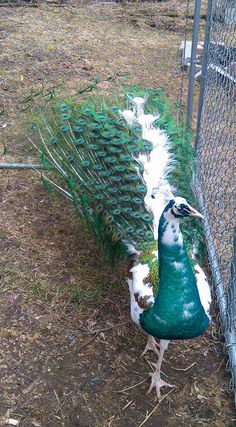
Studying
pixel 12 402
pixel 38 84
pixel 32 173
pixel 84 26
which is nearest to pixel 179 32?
pixel 84 26

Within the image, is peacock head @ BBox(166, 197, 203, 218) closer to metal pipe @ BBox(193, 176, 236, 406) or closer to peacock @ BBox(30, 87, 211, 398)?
peacock @ BBox(30, 87, 211, 398)

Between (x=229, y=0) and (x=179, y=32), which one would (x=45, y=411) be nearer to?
(x=229, y=0)

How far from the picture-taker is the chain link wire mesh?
11.2 ft

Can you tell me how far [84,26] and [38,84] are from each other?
232 centimetres

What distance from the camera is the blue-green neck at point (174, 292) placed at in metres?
2.38

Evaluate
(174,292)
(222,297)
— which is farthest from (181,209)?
(222,297)

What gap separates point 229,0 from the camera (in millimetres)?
3377

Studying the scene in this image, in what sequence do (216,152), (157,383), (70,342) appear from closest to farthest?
(157,383)
(70,342)
(216,152)

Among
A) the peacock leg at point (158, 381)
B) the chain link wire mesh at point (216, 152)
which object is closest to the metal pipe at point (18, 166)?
the chain link wire mesh at point (216, 152)

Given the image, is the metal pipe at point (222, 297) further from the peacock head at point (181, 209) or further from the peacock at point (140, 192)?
the peacock head at point (181, 209)

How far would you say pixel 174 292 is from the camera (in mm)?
2424

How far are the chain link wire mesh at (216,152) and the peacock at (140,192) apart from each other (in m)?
0.36

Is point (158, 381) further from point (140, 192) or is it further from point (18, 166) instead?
point (18, 166)

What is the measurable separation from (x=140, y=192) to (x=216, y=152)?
1.02 meters
